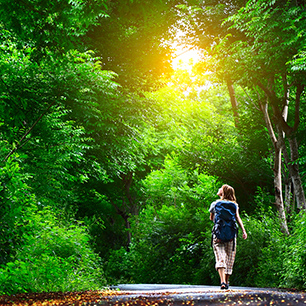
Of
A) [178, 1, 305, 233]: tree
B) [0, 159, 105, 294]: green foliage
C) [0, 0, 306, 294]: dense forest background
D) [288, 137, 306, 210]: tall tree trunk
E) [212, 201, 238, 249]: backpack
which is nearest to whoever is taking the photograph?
[0, 159, 105, 294]: green foliage

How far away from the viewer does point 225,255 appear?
7633 millimetres

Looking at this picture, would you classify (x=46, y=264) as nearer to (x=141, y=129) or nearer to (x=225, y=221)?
(x=225, y=221)

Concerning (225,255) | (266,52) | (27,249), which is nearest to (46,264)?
(27,249)

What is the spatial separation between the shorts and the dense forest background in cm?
129

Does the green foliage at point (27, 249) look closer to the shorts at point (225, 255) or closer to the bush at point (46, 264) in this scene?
the bush at point (46, 264)

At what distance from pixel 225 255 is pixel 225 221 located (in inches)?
24.4

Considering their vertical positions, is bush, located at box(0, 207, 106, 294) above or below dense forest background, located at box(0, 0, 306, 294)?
below

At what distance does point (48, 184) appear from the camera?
12609 mm

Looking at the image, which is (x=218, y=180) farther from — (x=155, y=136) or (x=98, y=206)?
(x=98, y=206)

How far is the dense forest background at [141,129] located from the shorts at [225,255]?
1.29 meters

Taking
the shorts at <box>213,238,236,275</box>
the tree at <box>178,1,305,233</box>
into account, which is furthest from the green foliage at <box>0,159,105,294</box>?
the tree at <box>178,1,305,233</box>

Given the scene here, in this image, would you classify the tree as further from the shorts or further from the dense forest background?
the shorts

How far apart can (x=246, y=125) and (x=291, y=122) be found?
1.82 m

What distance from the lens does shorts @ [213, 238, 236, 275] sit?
24.8ft
